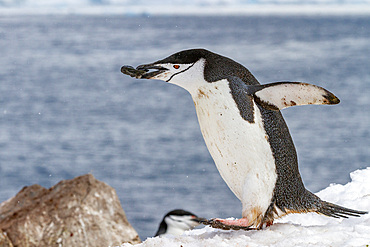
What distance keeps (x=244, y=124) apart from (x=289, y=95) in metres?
0.22

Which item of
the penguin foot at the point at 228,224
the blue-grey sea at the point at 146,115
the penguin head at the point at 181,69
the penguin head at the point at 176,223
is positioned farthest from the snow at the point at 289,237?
the blue-grey sea at the point at 146,115

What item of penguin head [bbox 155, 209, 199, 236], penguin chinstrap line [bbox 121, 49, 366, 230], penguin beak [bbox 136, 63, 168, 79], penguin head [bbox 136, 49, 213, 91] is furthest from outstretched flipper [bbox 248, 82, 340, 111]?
penguin head [bbox 155, 209, 199, 236]

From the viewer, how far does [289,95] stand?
2105 millimetres

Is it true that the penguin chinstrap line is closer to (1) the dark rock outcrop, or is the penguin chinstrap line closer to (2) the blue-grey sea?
(1) the dark rock outcrop

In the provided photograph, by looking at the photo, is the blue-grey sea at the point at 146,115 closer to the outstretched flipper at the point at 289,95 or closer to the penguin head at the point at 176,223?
the penguin head at the point at 176,223

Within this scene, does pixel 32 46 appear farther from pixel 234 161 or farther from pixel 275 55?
pixel 234 161

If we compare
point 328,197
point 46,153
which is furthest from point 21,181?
point 328,197

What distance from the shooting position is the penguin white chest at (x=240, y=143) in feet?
6.92

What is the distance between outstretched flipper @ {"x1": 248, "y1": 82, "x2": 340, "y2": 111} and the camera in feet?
6.72

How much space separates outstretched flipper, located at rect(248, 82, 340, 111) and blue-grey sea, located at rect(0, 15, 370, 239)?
8880 mm

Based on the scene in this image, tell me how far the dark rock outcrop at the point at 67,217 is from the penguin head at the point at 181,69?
1.83m

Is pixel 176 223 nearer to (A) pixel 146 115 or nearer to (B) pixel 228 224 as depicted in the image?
(B) pixel 228 224

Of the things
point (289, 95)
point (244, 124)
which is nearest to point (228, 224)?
point (244, 124)

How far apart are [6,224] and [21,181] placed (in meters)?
14.9
